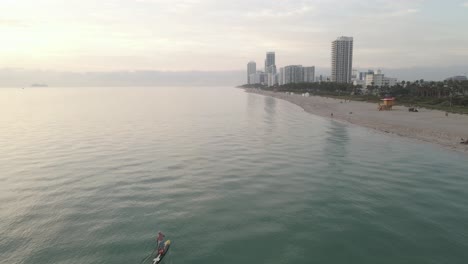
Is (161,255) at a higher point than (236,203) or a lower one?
higher

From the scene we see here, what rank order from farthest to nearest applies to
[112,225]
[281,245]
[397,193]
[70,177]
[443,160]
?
1. [443,160]
2. [70,177]
3. [397,193]
4. [112,225]
5. [281,245]

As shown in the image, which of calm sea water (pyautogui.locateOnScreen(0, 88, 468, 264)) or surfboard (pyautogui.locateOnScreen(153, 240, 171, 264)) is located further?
calm sea water (pyautogui.locateOnScreen(0, 88, 468, 264))

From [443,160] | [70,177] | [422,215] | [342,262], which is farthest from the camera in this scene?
[443,160]

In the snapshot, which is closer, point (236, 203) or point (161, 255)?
point (161, 255)

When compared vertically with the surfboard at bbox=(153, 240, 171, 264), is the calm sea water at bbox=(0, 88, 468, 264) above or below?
below

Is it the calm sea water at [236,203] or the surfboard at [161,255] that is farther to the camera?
the calm sea water at [236,203]

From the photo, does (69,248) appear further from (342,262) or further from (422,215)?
(422,215)

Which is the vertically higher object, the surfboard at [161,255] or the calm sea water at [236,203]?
the surfboard at [161,255]

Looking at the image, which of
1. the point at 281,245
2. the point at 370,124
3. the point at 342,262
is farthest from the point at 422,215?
the point at 370,124
